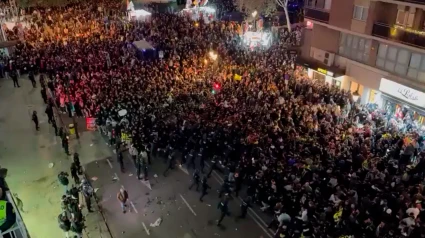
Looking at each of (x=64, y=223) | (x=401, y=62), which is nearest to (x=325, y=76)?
(x=401, y=62)

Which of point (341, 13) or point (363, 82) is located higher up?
point (341, 13)

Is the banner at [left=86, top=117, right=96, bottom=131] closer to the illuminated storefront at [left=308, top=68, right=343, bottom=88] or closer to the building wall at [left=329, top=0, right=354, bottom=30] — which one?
the illuminated storefront at [left=308, top=68, right=343, bottom=88]

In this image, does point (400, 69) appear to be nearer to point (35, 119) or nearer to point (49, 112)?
point (49, 112)

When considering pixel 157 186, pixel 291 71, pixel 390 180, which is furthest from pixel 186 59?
pixel 390 180

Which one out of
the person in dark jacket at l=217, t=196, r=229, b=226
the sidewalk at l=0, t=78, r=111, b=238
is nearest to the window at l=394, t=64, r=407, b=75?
the person in dark jacket at l=217, t=196, r=229, b=226

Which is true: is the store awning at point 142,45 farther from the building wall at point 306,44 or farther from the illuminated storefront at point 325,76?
the illuminated storefront at point 325,76

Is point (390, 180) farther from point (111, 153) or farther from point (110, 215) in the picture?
point (111, 153)

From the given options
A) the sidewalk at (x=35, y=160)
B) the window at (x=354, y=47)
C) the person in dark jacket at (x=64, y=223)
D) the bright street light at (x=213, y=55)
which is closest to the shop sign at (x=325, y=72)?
the window at (x=354, y=47)
